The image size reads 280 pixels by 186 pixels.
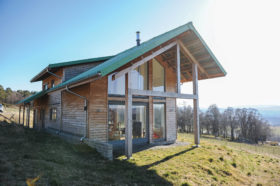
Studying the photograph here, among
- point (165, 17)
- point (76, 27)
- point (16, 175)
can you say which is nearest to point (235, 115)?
point (165, 17)

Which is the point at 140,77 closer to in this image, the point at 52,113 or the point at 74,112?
the point at 74,112

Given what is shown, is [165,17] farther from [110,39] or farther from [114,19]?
[110,39]

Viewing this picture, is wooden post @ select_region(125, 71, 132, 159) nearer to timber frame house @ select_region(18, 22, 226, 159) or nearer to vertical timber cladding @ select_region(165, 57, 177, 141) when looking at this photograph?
timber frame house @ select_region(18, 22, 226, 159)

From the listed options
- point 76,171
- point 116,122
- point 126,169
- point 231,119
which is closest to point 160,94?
point 116,122

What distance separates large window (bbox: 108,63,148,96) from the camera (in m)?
8.09

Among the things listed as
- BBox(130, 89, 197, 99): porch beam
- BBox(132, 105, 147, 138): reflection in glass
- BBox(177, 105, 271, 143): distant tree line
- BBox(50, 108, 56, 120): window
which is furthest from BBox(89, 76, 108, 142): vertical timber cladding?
BBox(177, 105, 271, 143): distant tree line

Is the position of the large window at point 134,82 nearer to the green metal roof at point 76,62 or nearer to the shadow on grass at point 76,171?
the green metal roof at point 76,62

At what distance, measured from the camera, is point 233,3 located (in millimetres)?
7762

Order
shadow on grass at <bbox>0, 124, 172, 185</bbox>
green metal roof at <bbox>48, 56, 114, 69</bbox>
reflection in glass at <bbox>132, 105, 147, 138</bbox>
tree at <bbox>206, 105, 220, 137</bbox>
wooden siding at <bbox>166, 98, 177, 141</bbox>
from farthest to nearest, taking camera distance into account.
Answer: tree at <bbox>206, 105, 220, 137</bbox> → wooden siding at <bbox>166, 98, 177, 141</bbox> → green metal roof at <bbox>48, 56, 114, 69</bbox> → reflection in glass at <bbox>132, 105, 147, 138</bbox> → shadow on grass at <bbox>0, 124, 172, 185</bbox>

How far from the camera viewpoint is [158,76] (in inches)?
400

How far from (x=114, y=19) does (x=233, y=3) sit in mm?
7071

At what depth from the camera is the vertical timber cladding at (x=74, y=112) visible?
778 centimetres

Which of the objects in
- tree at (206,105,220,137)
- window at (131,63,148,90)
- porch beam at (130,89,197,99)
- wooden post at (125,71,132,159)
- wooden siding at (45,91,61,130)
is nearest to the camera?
wooden post at (125,71,132,159)

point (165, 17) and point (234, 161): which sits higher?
point (165, 17)
